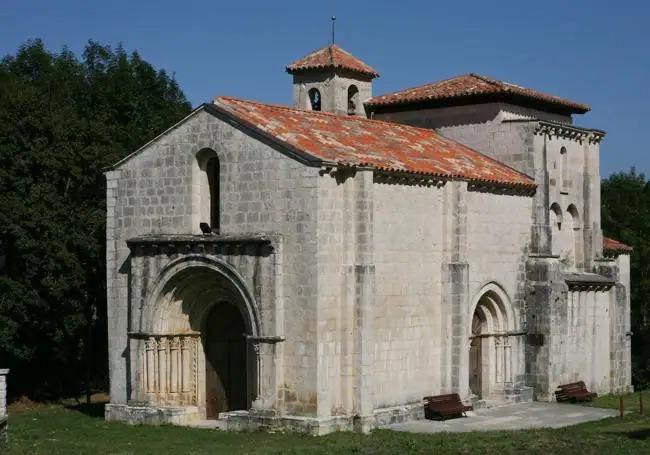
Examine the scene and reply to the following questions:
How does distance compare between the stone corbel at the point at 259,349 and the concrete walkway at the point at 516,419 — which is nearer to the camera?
the stone corbel at the point at 259,349

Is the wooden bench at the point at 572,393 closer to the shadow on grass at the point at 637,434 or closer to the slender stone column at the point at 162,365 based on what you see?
the shadow on grass at the point at 637,434

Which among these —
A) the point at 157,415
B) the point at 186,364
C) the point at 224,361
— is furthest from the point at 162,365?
the point at 224,361

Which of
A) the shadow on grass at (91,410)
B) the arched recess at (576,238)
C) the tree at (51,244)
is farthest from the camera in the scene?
the tree at (51,244)

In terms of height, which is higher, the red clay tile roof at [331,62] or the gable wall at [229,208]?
the red clay tile roof at [331,62]

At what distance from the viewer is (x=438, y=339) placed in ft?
99.1

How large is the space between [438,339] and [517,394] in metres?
4.05

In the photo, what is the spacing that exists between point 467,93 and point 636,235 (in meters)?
24.4

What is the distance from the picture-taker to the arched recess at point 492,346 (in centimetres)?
3288

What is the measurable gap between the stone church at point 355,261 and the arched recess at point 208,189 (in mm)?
47

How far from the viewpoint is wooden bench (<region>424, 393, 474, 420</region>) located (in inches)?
1151

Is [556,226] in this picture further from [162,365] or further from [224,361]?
[162,365]

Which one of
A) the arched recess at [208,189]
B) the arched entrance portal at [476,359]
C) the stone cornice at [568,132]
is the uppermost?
the stone cornice at [568,132]

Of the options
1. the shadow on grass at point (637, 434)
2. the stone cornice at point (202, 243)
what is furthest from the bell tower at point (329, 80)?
the shadow on grass at point (637, 434)

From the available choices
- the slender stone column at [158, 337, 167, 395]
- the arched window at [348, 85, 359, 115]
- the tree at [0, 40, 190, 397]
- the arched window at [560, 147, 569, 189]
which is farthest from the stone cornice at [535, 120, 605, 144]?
the tree at [0, 40, 190, 397]
